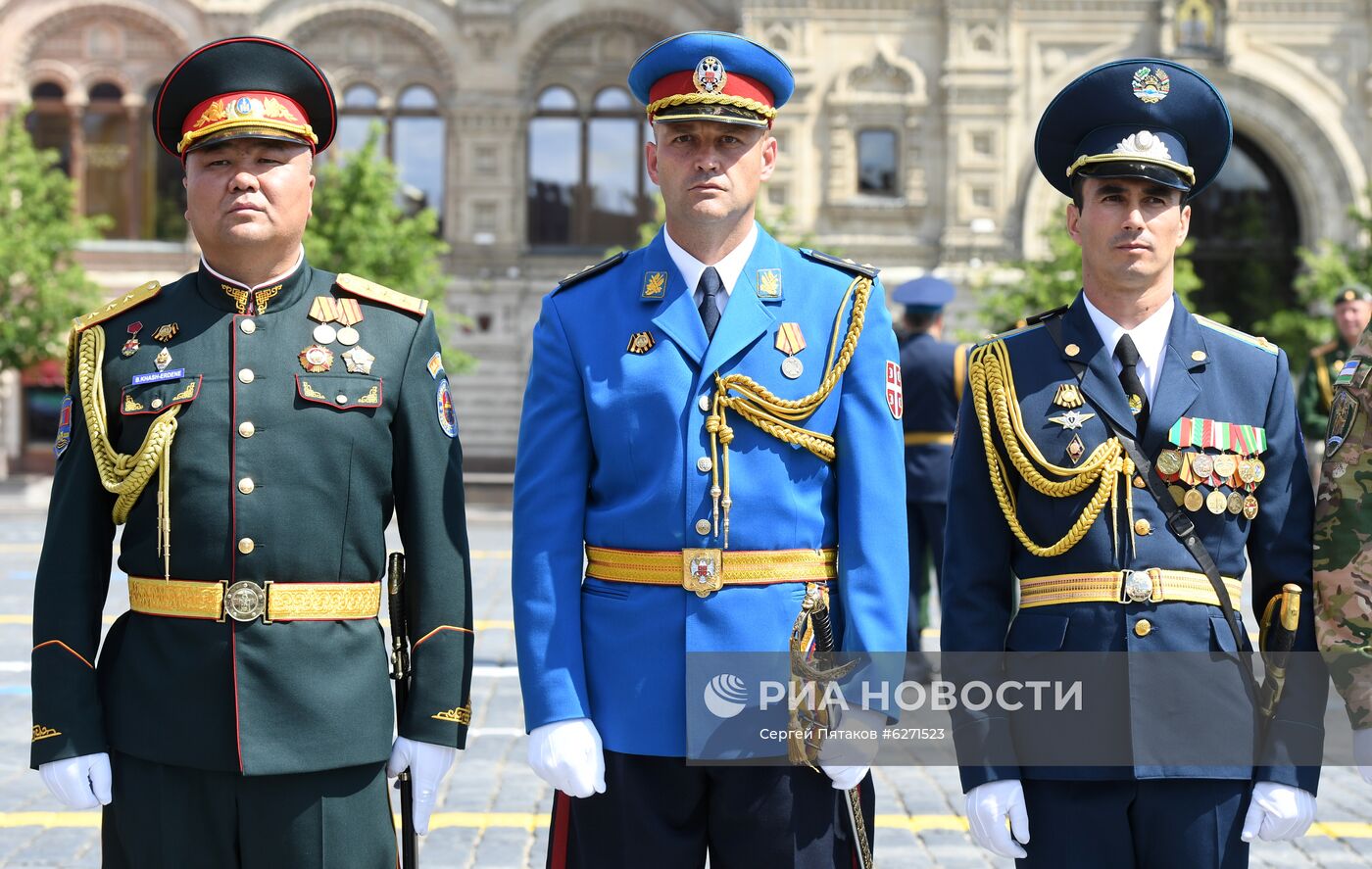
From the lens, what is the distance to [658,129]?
140 inches

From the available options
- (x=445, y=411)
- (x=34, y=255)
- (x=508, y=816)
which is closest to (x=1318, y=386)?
(x=508, y=816)

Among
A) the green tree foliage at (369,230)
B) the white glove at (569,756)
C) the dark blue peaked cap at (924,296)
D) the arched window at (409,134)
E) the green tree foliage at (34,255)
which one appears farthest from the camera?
the arched window at (409,134)

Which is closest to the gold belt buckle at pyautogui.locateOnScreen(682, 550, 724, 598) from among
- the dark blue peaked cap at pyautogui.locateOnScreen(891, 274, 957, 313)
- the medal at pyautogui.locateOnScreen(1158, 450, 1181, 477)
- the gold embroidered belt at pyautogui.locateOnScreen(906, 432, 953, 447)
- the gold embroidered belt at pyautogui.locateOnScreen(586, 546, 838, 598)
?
the gold embroidered belt at pyautogui.locateOnScreen(586, 546, 838, 598)

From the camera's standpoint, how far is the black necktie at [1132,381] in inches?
141

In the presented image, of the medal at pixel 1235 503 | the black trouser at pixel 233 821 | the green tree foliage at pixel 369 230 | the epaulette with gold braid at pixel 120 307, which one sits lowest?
the black trouser at pixel 233 821

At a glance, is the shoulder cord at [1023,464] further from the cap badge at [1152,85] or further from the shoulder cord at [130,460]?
the shoulder cord at [130,460]

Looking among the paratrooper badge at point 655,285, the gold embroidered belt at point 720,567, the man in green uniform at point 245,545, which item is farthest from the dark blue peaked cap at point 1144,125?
the man in green uniform at point 245,545

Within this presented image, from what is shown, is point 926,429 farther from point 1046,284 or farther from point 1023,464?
point 1046,284

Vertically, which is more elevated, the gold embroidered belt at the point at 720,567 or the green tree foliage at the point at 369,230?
the green tree foliage at the point at 369,230

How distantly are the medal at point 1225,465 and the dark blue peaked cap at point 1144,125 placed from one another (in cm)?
61

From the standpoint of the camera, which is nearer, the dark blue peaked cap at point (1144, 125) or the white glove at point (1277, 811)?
the white glove at point (1277, 811)

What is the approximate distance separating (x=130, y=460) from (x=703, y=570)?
130 centimetres

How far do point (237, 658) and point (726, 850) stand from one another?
1144mm

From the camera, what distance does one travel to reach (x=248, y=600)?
136 inches
